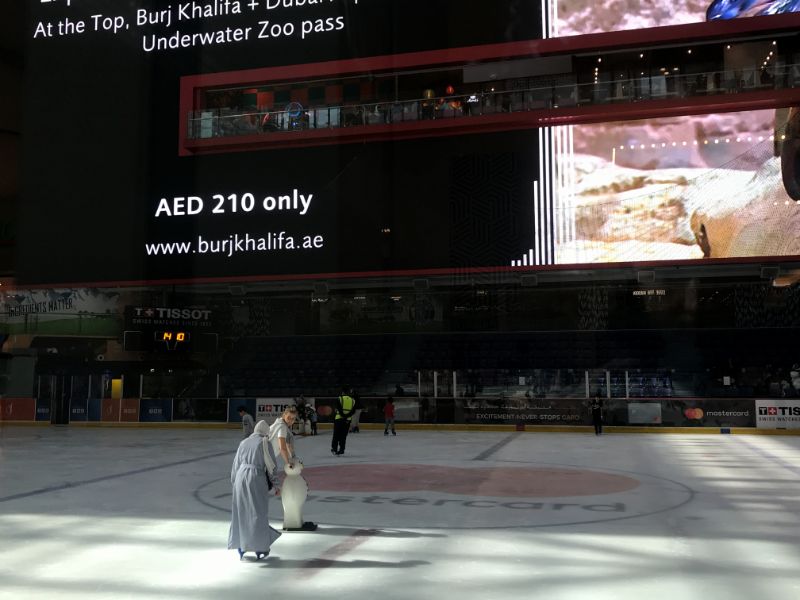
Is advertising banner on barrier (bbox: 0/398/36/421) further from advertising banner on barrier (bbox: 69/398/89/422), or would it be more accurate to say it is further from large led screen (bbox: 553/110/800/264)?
large led screen (bbox: 553/110/800/264)

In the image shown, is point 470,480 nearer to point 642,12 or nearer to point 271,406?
point 271,406

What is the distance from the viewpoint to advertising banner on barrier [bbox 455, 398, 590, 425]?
28.8 metres

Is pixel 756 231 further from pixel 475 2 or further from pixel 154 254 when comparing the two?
pixel 154 254

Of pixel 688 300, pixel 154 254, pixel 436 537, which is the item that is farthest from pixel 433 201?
pixel 436 537

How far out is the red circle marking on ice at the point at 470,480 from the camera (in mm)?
11891

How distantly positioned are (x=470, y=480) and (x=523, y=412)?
54.8 ft

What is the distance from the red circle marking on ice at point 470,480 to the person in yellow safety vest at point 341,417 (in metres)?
2.08

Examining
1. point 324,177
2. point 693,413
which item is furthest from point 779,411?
point 324,177

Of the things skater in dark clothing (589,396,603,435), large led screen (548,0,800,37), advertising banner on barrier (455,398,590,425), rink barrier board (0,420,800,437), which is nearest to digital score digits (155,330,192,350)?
rink barrier board (0,420,800,437)

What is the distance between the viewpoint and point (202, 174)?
98.2 feet

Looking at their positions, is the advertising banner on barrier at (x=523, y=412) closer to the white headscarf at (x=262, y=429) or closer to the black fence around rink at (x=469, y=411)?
the black fence around rink at (x=469, y=411)

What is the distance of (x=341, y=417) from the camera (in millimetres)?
17812

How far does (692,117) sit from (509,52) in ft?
23.4

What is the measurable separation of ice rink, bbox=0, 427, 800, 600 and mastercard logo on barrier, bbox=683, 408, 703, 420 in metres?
10.4
